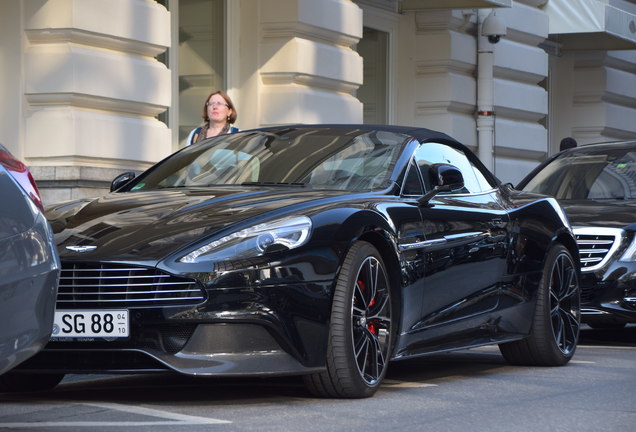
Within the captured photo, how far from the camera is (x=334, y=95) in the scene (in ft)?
47.2

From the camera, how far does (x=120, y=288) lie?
19.8ft

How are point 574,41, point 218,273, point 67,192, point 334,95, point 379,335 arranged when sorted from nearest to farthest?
point 218,273, point 379,335, point 67,192, point 334,95, point 574,41

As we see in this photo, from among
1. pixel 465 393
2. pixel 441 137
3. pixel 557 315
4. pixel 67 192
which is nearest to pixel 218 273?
pixel 465 393

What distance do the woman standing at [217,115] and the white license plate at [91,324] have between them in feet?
15.6

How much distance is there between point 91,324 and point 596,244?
4.79 m

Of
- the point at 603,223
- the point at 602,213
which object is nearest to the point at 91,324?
the point at 603,223

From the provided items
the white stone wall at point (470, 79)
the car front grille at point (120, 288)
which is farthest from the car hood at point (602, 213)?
the white stone wall at point (470, 79)

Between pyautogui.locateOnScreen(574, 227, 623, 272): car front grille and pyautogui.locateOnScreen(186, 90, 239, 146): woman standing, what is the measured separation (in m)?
2.60

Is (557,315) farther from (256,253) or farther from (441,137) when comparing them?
(256,253)

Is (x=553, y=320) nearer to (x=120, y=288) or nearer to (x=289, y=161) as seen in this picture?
(x=289, y=161)

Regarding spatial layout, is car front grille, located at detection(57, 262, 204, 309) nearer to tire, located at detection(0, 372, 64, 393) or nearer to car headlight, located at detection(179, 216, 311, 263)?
car headlight, located at detection(179, 216, 311, 263)

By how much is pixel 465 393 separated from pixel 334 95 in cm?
773

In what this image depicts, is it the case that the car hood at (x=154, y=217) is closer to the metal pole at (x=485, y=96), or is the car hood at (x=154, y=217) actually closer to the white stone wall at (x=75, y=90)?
the white stone wall at (x=75, y=90)

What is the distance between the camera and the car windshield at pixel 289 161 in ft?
23.9
